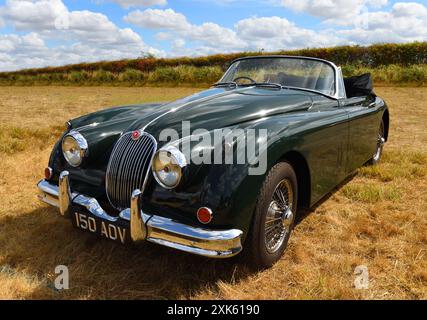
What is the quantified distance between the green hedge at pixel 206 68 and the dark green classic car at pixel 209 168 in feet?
53.9

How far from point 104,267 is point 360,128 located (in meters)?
2.91

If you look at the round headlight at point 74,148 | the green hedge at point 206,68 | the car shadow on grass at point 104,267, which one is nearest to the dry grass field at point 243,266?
the car shadow on grass at point 104,267

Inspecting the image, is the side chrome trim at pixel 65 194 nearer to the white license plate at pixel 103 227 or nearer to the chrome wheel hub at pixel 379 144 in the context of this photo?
the white license plate at pixel 103 227

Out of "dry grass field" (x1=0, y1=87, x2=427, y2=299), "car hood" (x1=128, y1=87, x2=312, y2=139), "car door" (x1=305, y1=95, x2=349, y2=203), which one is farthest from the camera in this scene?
"car door" (x1=305, y1=95, x2=349, y2=203)

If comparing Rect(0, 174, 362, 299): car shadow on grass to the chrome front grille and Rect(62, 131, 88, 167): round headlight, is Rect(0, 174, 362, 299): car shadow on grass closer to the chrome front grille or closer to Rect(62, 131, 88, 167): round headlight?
the chrome front grille

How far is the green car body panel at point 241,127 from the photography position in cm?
229

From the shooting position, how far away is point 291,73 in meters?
3.93

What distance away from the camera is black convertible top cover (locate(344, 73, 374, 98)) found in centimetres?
509

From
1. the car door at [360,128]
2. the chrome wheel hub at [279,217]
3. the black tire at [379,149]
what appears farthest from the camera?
the black tire at [379,149]

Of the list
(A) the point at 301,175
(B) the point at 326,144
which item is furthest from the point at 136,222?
(B) the point at 326,144

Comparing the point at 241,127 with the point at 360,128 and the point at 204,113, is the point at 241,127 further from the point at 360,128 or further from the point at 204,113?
the point at 360,128
